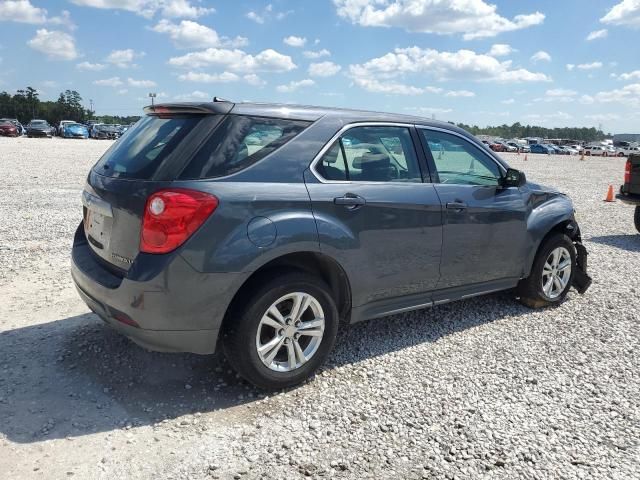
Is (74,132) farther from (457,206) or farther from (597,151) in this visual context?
(597,151)

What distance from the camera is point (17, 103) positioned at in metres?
105

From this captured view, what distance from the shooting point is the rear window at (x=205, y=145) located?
3176mm

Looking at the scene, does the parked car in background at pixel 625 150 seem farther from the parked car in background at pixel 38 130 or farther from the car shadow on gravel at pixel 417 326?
the car shadow on gravel at pixel 417 326

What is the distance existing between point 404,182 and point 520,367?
1647 mm

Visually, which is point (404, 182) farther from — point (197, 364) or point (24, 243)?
point (24, 243)

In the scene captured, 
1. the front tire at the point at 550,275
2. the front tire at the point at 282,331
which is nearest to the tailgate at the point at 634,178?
the front tire at the point at 550,275

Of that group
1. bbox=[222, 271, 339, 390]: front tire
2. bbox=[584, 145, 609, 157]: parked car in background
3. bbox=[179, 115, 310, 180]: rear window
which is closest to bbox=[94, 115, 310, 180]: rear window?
bbox=[179, 115, 310, 180]: rear window

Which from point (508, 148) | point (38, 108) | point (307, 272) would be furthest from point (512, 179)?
point (38, 108)

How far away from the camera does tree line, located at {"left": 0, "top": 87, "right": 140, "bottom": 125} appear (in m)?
105

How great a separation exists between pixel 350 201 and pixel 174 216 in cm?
120

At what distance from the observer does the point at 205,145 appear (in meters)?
3.21

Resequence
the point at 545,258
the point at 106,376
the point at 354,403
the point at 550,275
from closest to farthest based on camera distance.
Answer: the point at 354,403 → the point at 106,376 → the point at 545,258 → the point at 550,275

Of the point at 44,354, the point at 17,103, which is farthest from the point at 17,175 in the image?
the point at 17,103

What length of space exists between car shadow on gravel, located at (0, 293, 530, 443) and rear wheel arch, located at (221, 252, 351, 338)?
512 mm
